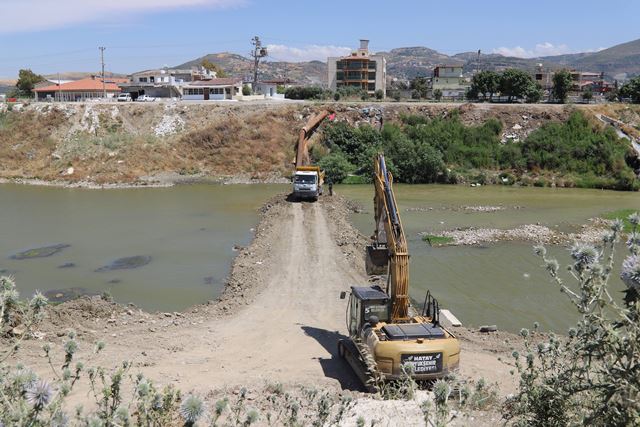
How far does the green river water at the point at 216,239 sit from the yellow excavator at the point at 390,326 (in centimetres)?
493

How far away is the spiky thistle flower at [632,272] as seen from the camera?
4.03 metres

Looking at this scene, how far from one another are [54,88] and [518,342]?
230 feet

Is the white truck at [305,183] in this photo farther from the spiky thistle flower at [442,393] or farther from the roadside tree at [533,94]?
the roadside tree at [533,94]

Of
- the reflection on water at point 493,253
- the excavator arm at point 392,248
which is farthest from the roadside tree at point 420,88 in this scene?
the excavator arm at point 392,248

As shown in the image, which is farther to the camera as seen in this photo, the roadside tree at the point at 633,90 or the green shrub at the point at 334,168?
the roadside tree at the point at 633,90

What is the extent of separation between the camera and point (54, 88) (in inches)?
2830

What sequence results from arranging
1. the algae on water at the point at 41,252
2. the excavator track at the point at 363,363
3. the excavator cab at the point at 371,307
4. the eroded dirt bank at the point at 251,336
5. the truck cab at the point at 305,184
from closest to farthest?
the excavator track at the point at 363,363 < the excavator cab at the point at 371,307 < the eroded dirt bank at the point at 251,336 < the algae on water at the point at 41,252 < the truck cab at the point at 305,184

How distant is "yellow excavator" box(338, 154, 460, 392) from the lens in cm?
1066

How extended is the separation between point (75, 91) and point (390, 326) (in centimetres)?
7013

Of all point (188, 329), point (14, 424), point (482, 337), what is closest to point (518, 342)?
point (482, 337)

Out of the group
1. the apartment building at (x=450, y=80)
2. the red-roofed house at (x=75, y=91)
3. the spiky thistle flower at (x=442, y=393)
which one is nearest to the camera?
the spiky thistle flower at (x=442, y=393)

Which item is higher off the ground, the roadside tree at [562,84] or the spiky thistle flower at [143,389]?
the roadside tree at [562,84]

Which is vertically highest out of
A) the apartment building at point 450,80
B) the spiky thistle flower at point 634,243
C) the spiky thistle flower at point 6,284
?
the apartment building at point 450,80

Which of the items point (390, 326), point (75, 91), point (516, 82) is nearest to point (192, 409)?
point (390, 326)
